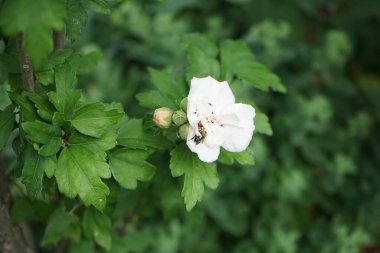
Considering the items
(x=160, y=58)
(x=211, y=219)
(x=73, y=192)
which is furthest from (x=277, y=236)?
(x=73, y=192)

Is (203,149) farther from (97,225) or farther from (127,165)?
(97,225)

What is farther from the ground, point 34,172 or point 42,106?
point 42,106

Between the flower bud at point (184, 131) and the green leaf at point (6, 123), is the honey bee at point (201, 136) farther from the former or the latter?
the green leaf at point (6, 123)

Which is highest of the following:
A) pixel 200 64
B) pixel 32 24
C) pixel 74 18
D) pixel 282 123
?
pixel 32 24

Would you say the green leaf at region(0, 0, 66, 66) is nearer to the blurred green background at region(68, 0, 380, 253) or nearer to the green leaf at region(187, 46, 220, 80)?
the green leaf at region(187, 46, 220, 80)

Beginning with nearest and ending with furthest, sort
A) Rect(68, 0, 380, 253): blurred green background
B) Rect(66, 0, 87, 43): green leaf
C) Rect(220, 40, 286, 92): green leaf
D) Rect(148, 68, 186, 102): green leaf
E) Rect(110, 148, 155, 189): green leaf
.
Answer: Rect(66, 0, 87, 43): green leaf < Rect(110, 148, 155, 189): green leaf < Rect(148, 68, 186, 102): green leaf < Rect(220, 40, 286, 92): green leaf < Rect(68, 0, 380, 253): blurred green background

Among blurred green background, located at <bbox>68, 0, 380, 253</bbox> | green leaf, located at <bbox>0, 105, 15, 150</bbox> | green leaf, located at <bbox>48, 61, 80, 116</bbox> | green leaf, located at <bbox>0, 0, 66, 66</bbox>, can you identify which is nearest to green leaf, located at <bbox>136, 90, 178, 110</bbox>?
green leaf, located at <bbox>48, 61, 80, 116</bbox>

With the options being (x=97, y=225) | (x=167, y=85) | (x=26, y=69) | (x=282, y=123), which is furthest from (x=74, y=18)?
(x=282, y=123)
